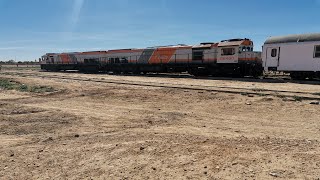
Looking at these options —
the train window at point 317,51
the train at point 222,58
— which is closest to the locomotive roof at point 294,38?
the train at point 222,58

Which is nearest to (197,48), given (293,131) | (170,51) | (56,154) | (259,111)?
(170,51)

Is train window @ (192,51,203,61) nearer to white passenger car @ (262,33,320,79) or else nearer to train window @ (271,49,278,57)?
white passenger car @ (262,33,320,79)

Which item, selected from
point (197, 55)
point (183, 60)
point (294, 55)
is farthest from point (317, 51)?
point (183, 60)

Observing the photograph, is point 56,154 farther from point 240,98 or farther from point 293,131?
point 240,98

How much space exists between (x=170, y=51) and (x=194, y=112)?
23803 millimetres

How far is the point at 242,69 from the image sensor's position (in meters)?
28.7

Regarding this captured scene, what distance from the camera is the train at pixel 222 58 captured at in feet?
78.0

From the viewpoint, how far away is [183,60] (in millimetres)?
33281

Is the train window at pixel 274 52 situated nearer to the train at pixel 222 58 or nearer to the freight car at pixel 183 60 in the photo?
the train at pixel 222 58

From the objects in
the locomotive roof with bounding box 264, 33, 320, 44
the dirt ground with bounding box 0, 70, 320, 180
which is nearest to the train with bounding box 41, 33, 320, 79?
the locomotive roof with bounding box 264, 33, 320, 44

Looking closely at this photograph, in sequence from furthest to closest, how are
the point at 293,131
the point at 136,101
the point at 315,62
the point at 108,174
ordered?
the point at 315,62
the point at 136,101
the point at 293,131
the point at 108,174

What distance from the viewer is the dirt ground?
5.84 m

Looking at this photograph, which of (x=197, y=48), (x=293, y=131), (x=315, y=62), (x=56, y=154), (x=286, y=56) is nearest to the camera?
(x=56, y=154)

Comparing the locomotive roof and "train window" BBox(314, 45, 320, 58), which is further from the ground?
the locomotive roof
